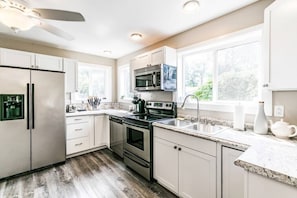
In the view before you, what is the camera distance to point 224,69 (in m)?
2.21

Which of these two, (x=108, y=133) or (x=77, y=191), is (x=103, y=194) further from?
(x=108, y=133)

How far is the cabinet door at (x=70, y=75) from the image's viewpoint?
10.8 ft

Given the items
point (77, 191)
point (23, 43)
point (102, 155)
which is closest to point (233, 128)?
point (77, 191)

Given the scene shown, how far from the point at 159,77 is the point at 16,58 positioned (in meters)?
2.59

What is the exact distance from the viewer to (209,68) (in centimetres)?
239

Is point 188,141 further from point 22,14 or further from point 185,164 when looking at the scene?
point 22,14

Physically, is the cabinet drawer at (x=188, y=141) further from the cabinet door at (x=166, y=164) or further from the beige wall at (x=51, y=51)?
the beige wall at (x=51, y=51)

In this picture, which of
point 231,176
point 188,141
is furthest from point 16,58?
point 231,176

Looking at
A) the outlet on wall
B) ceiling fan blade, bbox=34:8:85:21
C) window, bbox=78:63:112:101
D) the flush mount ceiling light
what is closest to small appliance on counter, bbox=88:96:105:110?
window, bbox=78:63:112:101

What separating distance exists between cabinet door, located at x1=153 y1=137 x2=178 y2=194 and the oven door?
0.50ft

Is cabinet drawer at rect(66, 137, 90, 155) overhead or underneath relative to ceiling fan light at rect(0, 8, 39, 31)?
underneath

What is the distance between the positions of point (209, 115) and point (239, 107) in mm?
510

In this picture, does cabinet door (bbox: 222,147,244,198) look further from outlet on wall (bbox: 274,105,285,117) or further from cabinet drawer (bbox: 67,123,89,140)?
cabinet drawer (bbox: 67,123,89,140)

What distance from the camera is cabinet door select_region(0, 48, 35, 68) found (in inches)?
100
